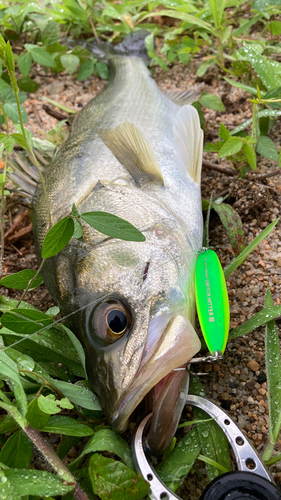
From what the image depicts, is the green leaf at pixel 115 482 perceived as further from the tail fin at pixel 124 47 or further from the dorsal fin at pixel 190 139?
the tail fin at pixel 124 47

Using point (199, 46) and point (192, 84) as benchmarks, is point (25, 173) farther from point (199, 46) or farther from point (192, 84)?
point (199, 46)

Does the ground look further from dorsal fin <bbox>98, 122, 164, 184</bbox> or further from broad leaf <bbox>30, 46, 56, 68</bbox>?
dorsal fin <bbox>98, 122, 164, 184</bbox>

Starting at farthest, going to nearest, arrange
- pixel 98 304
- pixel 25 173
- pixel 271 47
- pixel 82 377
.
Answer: pixel 271 47, pixel 25 173, pixel 82 377, pixel 98 304

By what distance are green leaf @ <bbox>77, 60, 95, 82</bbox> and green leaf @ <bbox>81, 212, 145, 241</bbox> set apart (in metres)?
2.52

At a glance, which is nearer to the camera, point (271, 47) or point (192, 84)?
point (271, 47)

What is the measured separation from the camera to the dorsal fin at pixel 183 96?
344 centimetres

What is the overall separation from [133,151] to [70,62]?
2.02 m

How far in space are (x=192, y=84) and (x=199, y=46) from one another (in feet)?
1.35

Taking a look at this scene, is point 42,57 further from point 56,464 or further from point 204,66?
point 56,464

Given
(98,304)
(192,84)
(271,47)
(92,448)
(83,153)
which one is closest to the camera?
(92,448)

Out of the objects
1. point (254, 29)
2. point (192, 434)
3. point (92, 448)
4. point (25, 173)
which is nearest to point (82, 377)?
point (92, 448)

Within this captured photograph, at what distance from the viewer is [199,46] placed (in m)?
3.86

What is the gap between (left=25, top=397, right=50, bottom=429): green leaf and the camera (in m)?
1.56

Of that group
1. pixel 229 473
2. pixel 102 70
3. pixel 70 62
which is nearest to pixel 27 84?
pixel 70 62
